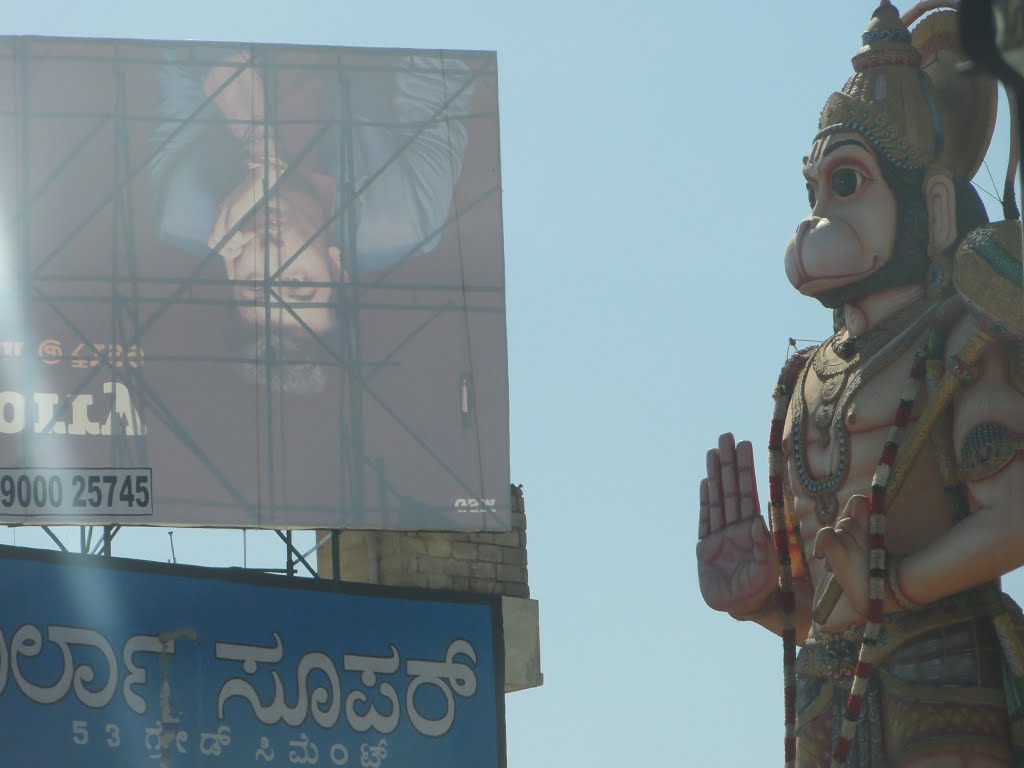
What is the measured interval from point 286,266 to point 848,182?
7.41 metres

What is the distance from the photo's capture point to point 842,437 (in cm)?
803

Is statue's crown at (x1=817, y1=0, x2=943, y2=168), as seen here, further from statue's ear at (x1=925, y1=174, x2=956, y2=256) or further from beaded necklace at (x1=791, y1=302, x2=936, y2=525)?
beaded necklace at (x1=791, y1=302, x2=936, y2=525)

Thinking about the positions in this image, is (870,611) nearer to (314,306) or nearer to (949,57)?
(949,57)

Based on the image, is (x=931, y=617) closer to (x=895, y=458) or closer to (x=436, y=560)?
(x=895, y=458)

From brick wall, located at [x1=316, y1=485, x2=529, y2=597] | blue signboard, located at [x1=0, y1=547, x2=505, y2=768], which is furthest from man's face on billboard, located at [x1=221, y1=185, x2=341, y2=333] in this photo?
blue signboard, located at [x1=0, y1=547, x2=505, y2=768]

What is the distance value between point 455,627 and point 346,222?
2.74 metres

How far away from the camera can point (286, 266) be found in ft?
49.6

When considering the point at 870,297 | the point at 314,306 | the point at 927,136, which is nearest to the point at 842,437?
the point at 870,297

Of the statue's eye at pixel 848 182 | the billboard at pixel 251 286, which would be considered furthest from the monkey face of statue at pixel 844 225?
the billboard at pixel 251 286

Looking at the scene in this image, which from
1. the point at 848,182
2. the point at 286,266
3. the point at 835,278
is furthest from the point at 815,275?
the point at 286,266

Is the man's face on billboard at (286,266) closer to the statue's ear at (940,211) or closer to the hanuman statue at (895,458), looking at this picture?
the hanuman statue at (895,458)

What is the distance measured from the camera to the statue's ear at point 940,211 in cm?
818

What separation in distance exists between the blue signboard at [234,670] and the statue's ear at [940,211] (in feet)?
21.4

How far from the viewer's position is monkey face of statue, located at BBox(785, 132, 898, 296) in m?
8.12
